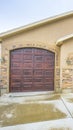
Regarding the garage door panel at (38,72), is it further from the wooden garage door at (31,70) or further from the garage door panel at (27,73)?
the garage door panel at (27,73)

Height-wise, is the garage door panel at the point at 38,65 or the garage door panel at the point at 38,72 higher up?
the garage door panel at the point at 38,65

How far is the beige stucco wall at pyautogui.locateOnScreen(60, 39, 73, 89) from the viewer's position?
9.62 meters

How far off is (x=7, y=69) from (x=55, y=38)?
3714 millimetres

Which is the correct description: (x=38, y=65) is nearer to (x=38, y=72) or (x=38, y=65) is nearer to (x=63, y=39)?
(x=38, y=72)

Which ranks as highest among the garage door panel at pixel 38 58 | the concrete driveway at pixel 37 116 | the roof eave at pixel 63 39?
the roof eave at pixel 63 39

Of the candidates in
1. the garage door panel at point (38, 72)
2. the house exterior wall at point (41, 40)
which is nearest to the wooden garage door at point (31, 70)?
the garage door panel at point (38, 72)

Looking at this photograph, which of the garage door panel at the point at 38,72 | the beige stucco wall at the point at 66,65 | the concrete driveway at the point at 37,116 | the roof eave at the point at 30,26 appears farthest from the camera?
the garage door panel at the point at 38,72

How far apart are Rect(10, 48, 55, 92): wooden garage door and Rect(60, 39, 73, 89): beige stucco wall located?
28.6 inches

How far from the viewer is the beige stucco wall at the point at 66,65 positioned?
9.62 metres

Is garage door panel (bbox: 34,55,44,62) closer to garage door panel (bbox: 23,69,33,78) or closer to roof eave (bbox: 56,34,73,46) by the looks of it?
garage door panel (bbox: 23,69,33,78)

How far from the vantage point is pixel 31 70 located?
9836mm

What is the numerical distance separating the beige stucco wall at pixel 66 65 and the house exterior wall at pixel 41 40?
0.38 m

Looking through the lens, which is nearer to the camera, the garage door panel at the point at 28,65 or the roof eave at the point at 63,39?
the roof eave at the point at 63,39

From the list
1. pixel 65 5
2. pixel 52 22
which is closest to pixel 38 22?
pixel 52 22
